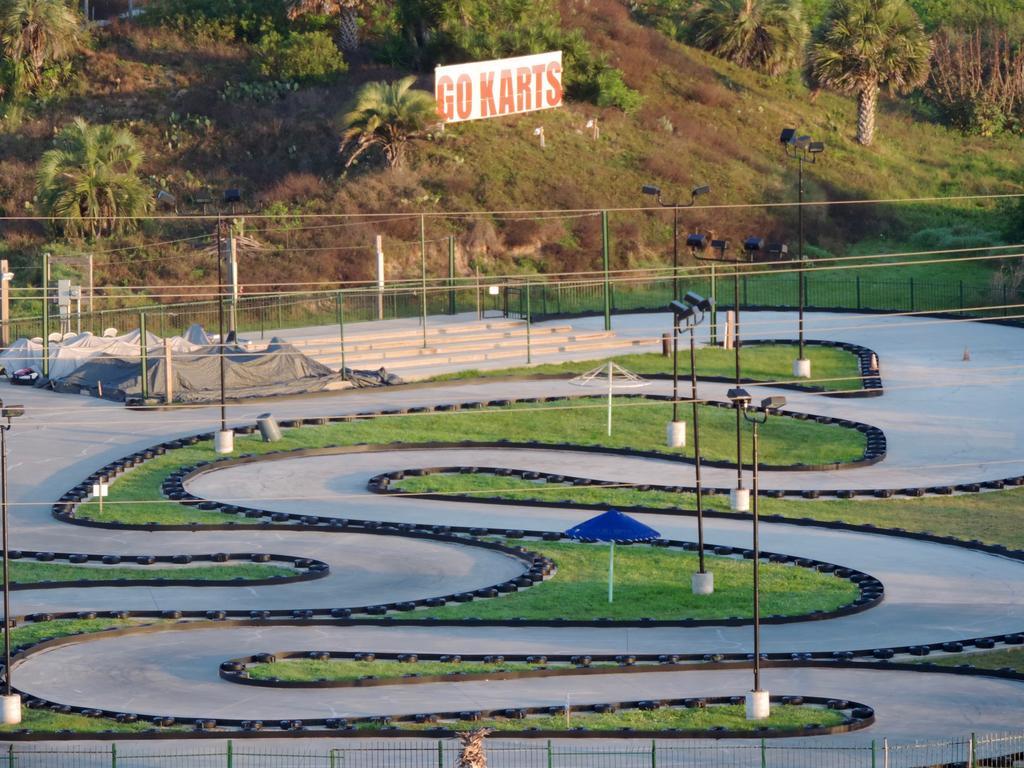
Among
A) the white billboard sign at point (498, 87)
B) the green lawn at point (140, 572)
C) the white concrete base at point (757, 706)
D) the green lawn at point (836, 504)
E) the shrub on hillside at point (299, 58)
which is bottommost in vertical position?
the white concrete base at point (757, 706)

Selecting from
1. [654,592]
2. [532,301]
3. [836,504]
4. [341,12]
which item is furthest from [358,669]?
[341,12]

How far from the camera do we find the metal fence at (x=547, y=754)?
30250 millimetres

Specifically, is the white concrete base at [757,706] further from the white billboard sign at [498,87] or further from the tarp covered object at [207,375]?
the white billboard sign at [498,87]

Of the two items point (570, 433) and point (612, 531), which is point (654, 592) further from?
point (570, 433)

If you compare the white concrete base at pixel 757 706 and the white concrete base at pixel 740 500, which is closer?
the white concrete base at pixel 757 706

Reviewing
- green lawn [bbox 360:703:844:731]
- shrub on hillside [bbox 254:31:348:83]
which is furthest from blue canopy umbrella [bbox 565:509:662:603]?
shrub on hillside [bbox 254:31:348:83]

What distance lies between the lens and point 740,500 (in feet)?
161

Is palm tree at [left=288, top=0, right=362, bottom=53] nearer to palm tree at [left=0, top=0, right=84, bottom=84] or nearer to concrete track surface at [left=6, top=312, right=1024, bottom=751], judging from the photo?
palm tree at [left=0, top=0, right=84, bottom=84]

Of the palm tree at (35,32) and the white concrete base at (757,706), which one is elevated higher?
the palm tree at (35,32)

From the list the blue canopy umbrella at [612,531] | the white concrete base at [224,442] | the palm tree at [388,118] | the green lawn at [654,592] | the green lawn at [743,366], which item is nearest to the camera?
the blue canopy umbrella at [612,531]

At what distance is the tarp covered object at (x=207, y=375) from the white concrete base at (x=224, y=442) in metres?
5.07

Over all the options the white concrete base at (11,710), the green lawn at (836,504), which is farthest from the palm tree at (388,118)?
the white concrete base at (11,710)

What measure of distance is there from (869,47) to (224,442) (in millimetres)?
45555

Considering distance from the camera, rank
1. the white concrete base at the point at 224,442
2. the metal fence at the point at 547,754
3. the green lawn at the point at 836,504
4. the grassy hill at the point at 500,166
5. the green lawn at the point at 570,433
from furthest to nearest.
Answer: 1. the grassy hill at the point at 500,166
2. the green lawn at the point at 570,433
3. the white concrete base at the point at 224,442
4. the green lawn at the point at 836,504
5. the metal fence at the point at 547,754
